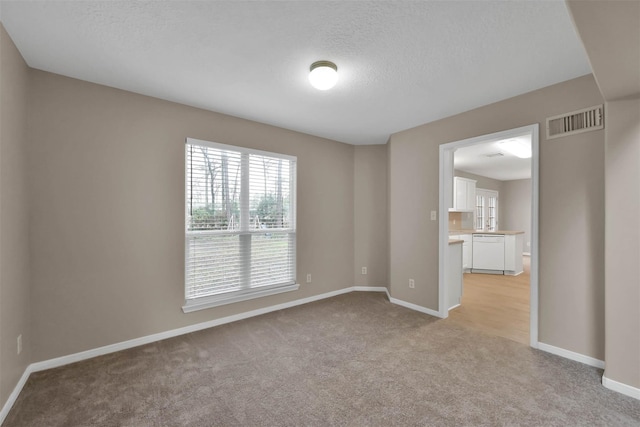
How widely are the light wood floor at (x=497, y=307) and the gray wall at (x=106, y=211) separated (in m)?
2.89

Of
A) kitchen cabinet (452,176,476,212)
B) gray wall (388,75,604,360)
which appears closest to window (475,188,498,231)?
kitchen cabinet (452,176,476,212)

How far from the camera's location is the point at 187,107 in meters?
3.10

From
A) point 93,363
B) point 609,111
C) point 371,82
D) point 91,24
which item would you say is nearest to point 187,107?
point 91,24

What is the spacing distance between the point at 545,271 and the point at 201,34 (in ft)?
11.5

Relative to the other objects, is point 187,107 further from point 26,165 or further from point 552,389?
point 552,389

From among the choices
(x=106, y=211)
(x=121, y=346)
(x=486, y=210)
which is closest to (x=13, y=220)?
(x=106, y=211)

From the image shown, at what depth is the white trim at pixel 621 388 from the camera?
1971mm

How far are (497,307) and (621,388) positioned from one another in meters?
1.91

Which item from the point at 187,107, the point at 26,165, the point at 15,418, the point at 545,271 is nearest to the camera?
the point at 15,418

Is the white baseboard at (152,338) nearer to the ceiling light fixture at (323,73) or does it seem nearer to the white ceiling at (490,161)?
the ceiling light fixture at (323,73)

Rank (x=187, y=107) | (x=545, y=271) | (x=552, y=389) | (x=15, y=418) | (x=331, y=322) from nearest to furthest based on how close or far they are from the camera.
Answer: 1. (x=15, y=418)
2. (x=552, y=389)
3. (x=545, y=271)
4. (x=187, y=107)
5. (x=331, y=322)

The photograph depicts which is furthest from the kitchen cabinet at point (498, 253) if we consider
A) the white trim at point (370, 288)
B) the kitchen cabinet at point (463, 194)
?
the white trim at point (370, 288)

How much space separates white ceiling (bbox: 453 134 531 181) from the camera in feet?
15.9

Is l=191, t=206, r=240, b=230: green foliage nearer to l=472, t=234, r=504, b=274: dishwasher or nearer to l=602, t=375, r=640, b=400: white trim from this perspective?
l=602, t=375, r=640, b=400: white trim
